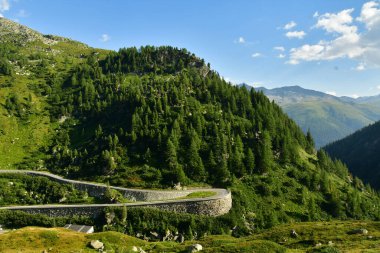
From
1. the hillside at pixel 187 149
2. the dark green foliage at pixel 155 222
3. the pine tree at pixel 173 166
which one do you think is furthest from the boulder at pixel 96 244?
the pine tree at pixel 173 166

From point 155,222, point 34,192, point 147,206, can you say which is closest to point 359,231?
point 155,222

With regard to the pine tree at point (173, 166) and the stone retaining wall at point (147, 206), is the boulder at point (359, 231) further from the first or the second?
the pine tree at point (173, 166)

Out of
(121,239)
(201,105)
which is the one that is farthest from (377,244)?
(201,105)

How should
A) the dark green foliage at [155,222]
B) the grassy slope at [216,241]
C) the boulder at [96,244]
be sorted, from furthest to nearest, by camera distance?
the dark green foliage at [155,222] → the boulder at [96,244] → the grassy slope at [216,241]

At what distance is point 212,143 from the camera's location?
127 metres

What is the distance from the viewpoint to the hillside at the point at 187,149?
108188 mm

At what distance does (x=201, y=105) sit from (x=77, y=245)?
108806mm

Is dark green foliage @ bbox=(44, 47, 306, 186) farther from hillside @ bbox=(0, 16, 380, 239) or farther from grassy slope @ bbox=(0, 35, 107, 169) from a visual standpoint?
grassy slope @ bbox=(0, 35, 107, 169)

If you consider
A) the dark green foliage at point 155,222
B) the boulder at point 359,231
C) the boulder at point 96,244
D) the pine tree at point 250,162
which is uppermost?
the pine tree at point 250,162

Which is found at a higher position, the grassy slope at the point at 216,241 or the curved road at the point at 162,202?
the grassy slope at the point at 216,241

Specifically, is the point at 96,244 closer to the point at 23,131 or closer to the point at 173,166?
the point at 173,166

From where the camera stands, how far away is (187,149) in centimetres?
12144

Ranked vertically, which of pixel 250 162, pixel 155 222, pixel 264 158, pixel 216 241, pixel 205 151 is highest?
pixel 205 151

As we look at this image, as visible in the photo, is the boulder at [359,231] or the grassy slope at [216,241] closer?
the grassy slope at [216,241]
